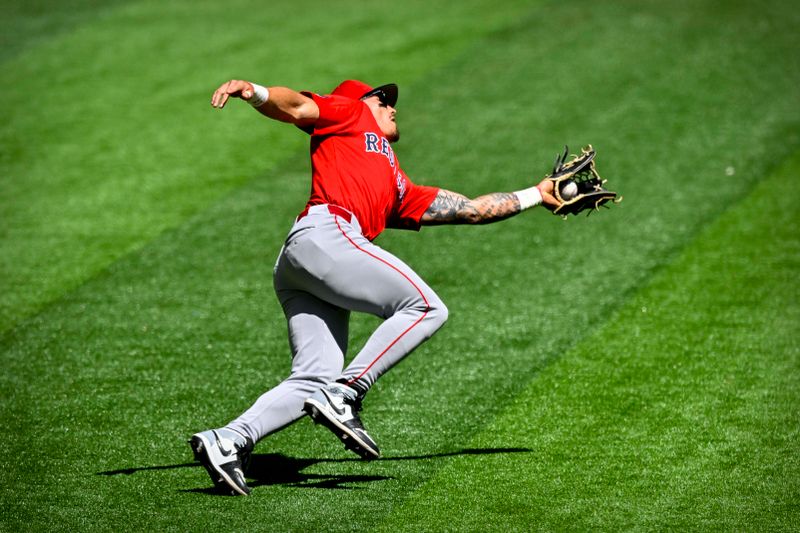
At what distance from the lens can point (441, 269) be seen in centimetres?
847

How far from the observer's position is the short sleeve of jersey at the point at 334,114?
524cm

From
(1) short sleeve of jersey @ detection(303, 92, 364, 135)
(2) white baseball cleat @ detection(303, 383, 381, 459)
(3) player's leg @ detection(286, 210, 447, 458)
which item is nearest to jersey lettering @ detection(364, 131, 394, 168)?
(1) short sleeve of jersey @ detection(303, 92, 364, 135)

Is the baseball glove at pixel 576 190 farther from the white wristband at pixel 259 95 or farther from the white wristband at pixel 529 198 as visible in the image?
the white wristband at pixel 259 95

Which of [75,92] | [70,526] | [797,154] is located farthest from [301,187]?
[70,526]

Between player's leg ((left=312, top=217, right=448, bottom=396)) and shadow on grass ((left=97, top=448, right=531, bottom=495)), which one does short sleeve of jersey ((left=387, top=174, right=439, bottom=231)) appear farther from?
shadow on grass ((left=97, top=448, right=531, bottom=495))

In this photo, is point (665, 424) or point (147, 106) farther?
point (147, 106)

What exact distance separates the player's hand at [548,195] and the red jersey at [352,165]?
2.73 feet

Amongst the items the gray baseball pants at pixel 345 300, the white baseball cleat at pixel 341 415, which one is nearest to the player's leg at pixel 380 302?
the gray baseball pants at pixel 345 300

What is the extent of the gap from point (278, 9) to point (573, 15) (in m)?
4.10

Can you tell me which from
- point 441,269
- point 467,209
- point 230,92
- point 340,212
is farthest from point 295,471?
point 441,269

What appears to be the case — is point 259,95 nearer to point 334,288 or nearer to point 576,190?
point 334,288

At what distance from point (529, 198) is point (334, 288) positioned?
1348mm

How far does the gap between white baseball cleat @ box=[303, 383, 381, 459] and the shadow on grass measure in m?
0.39

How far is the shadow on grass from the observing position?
5.23 metres
